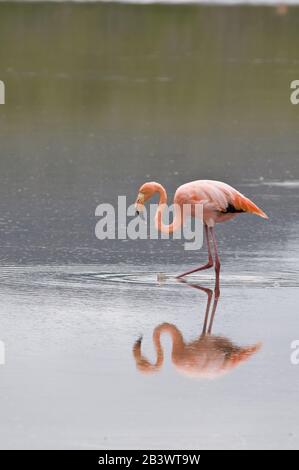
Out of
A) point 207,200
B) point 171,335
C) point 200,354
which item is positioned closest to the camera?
point 200,354

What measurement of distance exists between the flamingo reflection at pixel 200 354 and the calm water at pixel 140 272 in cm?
1

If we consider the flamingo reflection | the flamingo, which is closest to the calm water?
the flamingo reflection

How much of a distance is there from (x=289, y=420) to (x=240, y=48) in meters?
27.0

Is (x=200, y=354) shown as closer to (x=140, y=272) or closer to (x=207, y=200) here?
(x=140, y=272)

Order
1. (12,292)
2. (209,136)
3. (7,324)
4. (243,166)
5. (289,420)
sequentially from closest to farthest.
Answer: (289,420)
(7,324)
(12,292)
(243,166)
(209,136)

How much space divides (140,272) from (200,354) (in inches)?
104

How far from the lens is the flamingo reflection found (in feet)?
25.4

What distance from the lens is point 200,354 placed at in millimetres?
8062

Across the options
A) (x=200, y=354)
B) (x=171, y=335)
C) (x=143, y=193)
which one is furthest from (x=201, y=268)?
(x=200, y=354)

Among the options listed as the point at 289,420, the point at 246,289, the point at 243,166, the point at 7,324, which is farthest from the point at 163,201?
the point at 243,166

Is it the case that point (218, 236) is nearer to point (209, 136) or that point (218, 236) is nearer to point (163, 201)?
point (163, 201)

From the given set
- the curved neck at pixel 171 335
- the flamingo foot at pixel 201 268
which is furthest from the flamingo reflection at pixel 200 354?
the flamingo foot at pixel 201 268
